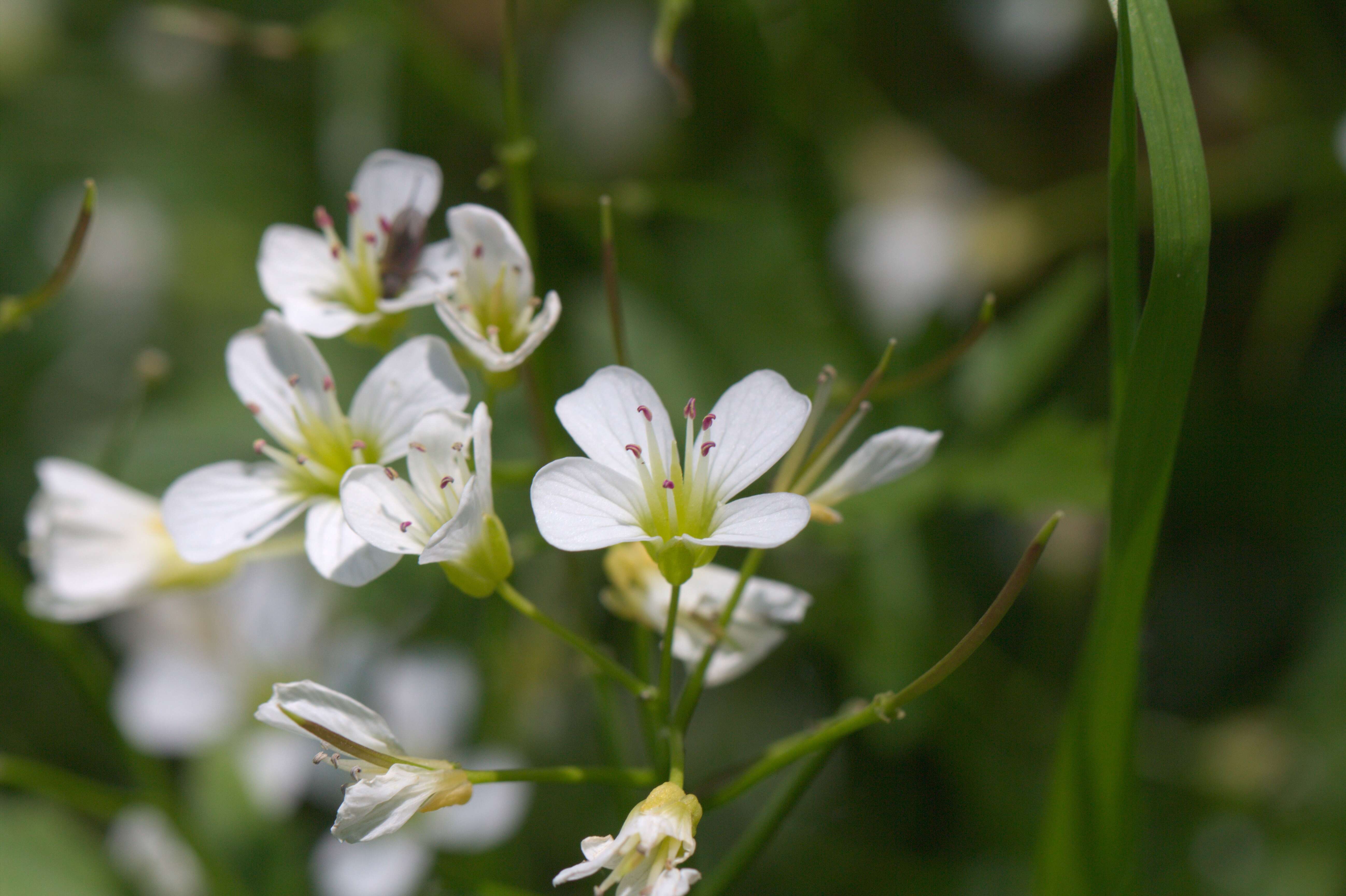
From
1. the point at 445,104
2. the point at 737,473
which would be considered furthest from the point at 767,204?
the point at 737,473

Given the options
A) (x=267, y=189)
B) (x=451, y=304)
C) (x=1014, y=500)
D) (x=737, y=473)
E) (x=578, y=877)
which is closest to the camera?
(x=578, y=877)

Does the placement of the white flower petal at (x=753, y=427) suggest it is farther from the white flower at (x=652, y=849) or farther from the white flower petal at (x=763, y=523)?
the white flower at (x=652, y=849)

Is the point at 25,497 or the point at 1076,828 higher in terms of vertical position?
the point at 1076,828

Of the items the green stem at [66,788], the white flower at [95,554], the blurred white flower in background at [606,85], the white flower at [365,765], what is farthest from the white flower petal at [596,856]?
the blurred white flower in background at [606,85]

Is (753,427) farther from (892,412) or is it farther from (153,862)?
(153,862)

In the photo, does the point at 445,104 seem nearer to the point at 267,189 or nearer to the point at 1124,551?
the point at 267,189

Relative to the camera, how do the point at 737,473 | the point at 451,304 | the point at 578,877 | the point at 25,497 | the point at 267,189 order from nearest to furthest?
the point at 578,877, the point at 737,473, the point at 451,304, the point at 25,497, the point at 267,189

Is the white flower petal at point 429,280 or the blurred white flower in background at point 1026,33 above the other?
the blurred white flower in background at point 1026,33
